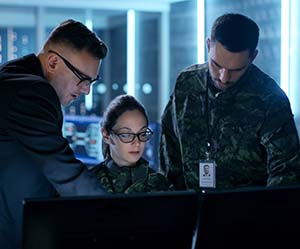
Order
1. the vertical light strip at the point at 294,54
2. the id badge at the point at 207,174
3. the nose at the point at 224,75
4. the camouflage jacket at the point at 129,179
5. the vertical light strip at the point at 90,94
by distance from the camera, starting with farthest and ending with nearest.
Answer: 1. the vertical light strip at the point at 90,94
2. the vertical light strip at the point at 294,54
3. the id badge at the point at 207,174
4. the nose at the point at 224,75
5. the camouflage jacket at the point at 129,179

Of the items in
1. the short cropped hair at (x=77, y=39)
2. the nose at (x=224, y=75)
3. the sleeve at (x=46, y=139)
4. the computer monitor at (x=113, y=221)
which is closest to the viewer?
the computer monitor at (x=113, y=221)

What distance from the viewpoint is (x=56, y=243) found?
111cm

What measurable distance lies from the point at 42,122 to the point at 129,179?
0.69 metres

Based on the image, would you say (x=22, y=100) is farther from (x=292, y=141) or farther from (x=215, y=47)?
(x=292, y=141)

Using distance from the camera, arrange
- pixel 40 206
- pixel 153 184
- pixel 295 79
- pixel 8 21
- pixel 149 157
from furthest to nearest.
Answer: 1. pixel 8 21
2. pixel 149 157
3. pixel 295 79
4. pixel 153 184
5. pixel 40 206

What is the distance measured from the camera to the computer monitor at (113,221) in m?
1.09

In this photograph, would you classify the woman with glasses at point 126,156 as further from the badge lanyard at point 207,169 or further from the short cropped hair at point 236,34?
the short cropped hair at point 236,34

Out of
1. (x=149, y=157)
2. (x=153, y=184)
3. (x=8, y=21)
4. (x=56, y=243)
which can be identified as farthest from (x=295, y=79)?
(x=8, y=21)

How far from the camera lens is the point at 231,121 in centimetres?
242

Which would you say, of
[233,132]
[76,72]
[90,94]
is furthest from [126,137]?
[90,94]

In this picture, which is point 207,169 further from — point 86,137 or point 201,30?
point 86,137

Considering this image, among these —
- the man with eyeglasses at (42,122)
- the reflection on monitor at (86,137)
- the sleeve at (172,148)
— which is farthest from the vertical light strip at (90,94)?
the man with eyeglasses at (42,122)

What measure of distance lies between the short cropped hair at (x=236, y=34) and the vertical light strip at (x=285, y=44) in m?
0.96

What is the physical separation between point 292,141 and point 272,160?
11 centimetres
